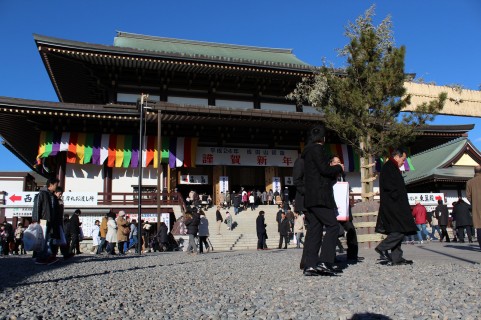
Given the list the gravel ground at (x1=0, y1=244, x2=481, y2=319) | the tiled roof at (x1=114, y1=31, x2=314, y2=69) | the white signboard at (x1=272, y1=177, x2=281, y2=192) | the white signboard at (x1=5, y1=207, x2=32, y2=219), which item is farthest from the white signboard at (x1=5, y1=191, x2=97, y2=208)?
the gravel ground at (x1=0, y1=244, x2=481, y2=319)

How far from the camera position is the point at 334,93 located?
14.2 metres

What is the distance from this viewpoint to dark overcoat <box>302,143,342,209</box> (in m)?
4.91

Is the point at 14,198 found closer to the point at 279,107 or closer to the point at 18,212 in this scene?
the point at 18,212

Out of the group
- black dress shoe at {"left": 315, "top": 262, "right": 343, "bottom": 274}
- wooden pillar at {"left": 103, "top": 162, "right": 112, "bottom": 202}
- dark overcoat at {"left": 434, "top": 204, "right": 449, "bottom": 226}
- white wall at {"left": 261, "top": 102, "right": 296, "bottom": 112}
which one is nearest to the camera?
black dress shoe at {"left": 315, "top": 262, "right": 343, "bottom": 274}

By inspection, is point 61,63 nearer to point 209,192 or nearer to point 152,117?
point 152,117

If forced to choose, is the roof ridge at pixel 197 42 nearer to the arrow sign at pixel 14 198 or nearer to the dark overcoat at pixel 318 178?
the arrow sign at pixel 14 198

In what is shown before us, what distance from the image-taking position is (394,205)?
575 centimetres

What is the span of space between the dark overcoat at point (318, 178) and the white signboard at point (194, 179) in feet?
63.0

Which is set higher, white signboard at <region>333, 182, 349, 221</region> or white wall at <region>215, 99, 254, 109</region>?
white wall at <region>215, 99, 254, 109</region>

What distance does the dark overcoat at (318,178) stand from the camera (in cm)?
491

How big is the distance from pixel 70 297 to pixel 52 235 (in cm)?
450

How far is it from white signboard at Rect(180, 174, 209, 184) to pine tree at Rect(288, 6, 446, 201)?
1169 centimetres

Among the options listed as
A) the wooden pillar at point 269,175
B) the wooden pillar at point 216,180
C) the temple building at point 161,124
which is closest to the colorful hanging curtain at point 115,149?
the temple building at point 161,124

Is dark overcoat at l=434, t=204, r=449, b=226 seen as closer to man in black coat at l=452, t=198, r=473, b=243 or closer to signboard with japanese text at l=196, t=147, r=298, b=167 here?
man in black coat at l=452, t=198, r=473, b=243
